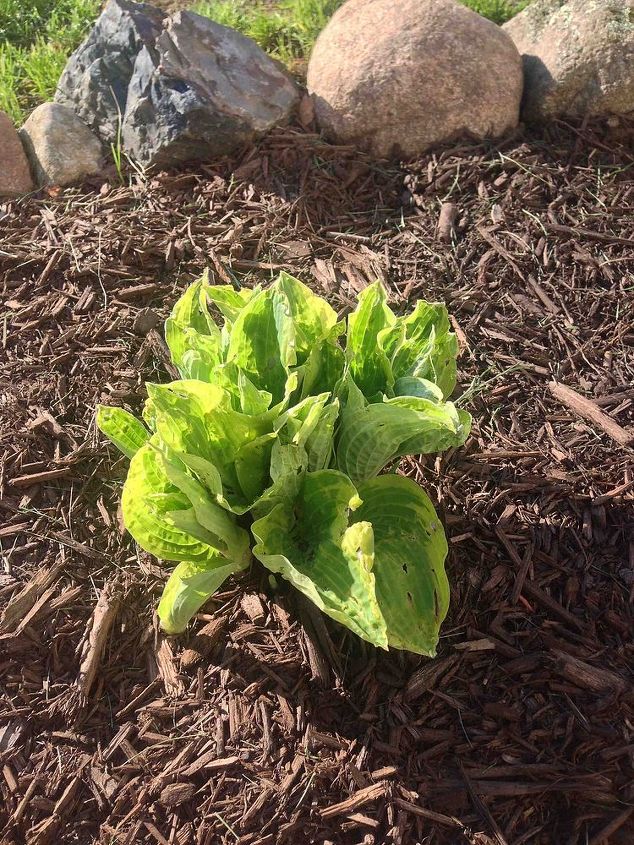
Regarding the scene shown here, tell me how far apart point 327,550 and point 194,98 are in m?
2.79

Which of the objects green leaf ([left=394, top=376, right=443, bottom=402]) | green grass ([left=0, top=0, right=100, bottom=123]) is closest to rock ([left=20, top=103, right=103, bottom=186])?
green grass ([left=0, top=0, right=100, bottom=123])

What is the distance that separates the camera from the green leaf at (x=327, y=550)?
1.69 metres

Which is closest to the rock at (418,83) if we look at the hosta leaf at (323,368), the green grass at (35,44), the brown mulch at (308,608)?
the brown mulch at (308,608)

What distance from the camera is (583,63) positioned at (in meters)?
3.87

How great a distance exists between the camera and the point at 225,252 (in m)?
3.42

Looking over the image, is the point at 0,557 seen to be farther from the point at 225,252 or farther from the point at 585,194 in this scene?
the point at 585,194

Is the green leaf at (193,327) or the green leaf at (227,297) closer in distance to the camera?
the green leaf at (193,327)

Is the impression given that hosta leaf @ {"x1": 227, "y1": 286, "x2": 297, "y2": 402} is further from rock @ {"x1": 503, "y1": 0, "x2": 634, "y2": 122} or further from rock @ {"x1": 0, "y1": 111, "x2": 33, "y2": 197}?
rock @ {"x1": 503, "y1": 0, "x2": 634, "y2": 122}

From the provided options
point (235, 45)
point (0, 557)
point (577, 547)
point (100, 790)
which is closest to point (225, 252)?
point (235, 45)

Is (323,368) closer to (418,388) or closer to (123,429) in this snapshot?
(418,388)

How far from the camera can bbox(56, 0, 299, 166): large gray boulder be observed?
3729 millimetres

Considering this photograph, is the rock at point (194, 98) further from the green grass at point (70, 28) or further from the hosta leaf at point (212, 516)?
the hosta leaf at point (212, 516)

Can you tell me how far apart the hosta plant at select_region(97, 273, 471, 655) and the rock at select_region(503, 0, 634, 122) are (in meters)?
2.44

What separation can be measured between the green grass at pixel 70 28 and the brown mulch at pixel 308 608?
124 centimetres
